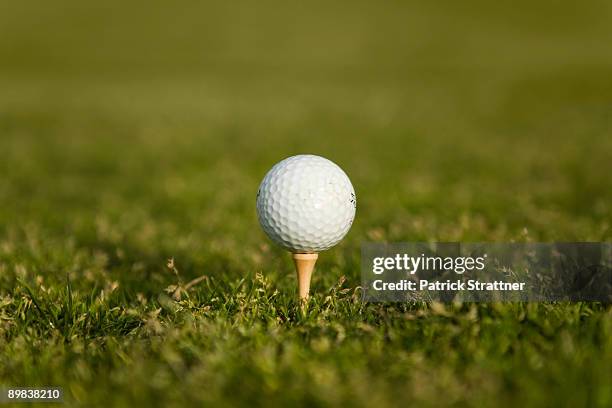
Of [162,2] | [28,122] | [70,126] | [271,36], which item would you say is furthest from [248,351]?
[162,2]

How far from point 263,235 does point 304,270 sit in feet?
9.52

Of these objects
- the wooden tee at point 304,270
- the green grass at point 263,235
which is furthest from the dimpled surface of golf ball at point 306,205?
the green grass at point 263,235

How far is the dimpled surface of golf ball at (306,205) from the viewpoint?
14.2 feet

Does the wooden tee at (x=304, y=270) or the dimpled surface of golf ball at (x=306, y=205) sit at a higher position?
the dimpled surface of golf ball at (x=306, y=205)

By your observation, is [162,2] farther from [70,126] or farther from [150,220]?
[150,220]

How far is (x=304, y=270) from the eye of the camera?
430cm

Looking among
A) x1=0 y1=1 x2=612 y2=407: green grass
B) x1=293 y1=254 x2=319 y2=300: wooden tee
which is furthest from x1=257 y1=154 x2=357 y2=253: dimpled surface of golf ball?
x1=0 y1=1 x2=612 y2=407: green grass

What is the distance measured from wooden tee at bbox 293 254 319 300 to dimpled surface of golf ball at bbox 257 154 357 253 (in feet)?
0.29

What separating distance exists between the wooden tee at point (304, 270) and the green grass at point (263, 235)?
0.36 feet

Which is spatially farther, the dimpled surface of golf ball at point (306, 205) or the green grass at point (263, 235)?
the dimpled surface of golf ball at point (306, 205)

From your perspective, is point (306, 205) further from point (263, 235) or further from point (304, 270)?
point (263, 235)

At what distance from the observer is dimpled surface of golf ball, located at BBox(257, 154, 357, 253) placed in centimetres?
434

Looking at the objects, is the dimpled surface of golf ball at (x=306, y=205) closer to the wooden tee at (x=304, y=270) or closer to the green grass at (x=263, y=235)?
the wooden tee at (x=304, y=270)

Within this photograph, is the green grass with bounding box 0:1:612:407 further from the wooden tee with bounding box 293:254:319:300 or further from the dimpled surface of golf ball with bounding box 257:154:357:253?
the dimpled surface of golf ball with bounding box 257:154:357:253
